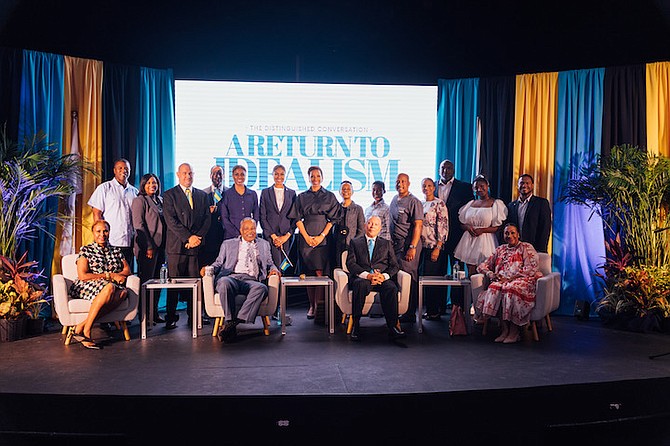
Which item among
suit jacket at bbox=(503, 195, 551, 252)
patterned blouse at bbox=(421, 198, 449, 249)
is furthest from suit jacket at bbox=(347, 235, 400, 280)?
suit jacket at bbox=(503, 195, 551, 252)

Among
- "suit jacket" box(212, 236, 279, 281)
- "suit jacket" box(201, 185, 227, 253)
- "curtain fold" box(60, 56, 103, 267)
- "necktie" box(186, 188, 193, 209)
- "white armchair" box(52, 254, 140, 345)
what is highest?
"curtain fold" box(60, 56, 103, 267)

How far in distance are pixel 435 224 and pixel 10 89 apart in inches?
184

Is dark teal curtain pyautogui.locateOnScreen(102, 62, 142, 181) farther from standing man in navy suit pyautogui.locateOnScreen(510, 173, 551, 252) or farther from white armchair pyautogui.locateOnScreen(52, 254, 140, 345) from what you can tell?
standing man in navy suit pyautogui.locateOnScreen(510, 173, 551, 252)

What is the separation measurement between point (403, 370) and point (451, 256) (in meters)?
2.67

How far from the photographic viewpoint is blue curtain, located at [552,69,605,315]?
695cm

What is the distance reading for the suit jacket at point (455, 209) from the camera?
651 centimetres

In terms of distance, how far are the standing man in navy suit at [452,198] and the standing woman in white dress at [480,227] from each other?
16 centimetres

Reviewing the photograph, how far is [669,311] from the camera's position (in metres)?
5.74

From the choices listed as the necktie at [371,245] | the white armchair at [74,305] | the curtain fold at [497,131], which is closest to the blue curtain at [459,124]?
the curtain fold at [497,131]

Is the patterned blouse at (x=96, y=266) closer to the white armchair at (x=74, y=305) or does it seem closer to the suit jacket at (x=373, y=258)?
the white armchair at (x=74, y=305)

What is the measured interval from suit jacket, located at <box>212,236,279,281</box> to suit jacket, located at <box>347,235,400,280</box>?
729 mm

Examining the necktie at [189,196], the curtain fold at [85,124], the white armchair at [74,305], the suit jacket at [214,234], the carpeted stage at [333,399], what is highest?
the curtain fold at [85,124]

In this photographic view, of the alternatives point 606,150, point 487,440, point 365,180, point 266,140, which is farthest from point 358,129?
point 487,440

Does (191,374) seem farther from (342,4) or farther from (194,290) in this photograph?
(342,4)
